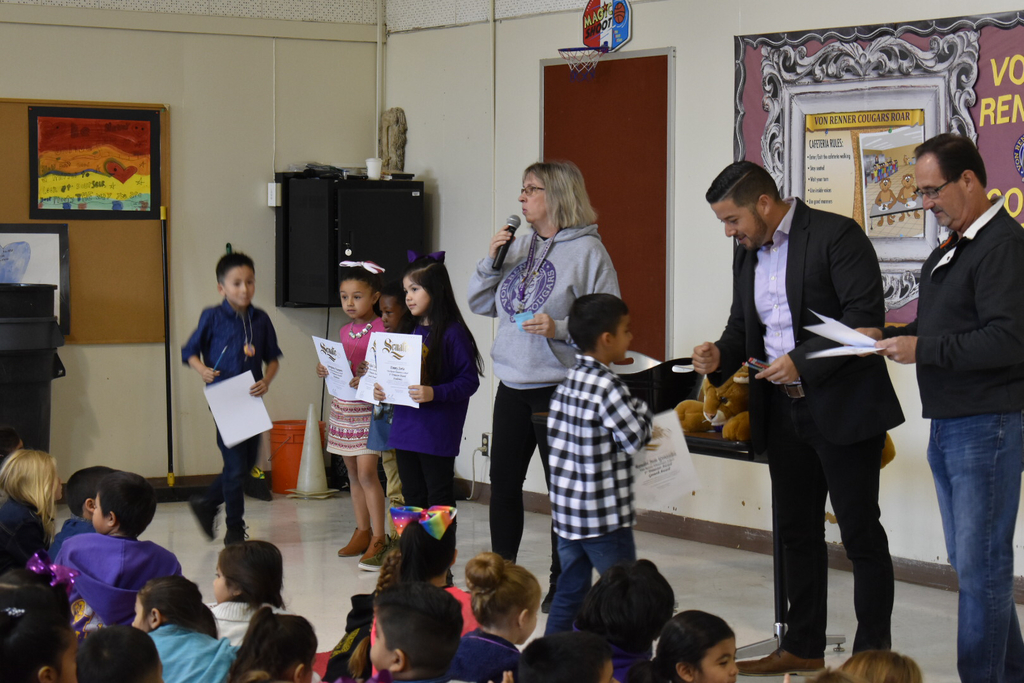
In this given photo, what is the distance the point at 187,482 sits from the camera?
5.95 m

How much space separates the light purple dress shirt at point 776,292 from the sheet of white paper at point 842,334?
327 mm

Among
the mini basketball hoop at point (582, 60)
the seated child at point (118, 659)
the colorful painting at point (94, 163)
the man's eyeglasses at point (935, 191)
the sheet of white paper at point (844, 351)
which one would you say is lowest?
the seated child at point (118, 659)

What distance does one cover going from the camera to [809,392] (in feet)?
9.45

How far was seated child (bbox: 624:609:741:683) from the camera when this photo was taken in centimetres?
209

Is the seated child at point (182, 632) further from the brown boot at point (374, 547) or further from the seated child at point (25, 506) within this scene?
the brown boot at point (374, 547)

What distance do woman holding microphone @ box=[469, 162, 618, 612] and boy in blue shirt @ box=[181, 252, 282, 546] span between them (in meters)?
1.17

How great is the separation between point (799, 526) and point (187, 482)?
3910mm

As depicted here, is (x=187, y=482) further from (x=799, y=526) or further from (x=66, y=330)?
(x=799, y=526)

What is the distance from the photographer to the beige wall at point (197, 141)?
568 centimetres

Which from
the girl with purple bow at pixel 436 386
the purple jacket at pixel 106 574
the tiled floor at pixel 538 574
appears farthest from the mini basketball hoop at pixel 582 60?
the purple jacket at pixel 106 574

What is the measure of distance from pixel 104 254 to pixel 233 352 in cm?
172

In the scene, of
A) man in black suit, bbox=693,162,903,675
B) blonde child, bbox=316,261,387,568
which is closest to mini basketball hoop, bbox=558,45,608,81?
blonde child, bbox=316,261,387,568

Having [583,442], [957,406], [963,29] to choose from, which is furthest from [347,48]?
[957,406]

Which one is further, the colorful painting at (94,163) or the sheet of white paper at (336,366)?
the colorful painting at (94,163)
